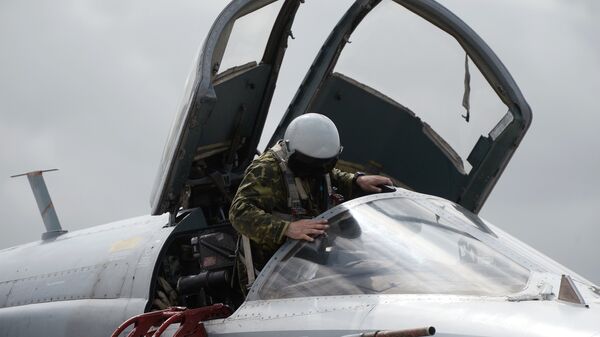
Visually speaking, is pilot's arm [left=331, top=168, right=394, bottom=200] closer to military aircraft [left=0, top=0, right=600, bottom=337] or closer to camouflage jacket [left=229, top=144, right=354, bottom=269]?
camouflage jacket [left=229, top=144, right=354, bottom=269]

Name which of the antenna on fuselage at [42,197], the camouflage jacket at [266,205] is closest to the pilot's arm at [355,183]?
the camouflage jacket at [266,205]

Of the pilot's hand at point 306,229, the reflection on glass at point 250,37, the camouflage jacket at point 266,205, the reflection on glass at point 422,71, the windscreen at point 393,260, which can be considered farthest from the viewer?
the reflection on glass at point 422,71

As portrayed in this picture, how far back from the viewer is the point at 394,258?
583 centimetres

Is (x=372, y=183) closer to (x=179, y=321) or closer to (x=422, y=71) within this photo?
(x=422, y=71)

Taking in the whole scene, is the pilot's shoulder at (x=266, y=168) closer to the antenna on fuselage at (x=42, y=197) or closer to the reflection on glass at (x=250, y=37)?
the reflection on glass at (x=250, y=37)

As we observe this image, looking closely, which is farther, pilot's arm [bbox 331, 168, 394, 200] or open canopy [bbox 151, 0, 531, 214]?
open canopy [bbox 151, 0, 531, 214]

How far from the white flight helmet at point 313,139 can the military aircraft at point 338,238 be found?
0.49 meters

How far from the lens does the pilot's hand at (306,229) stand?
20.0ft

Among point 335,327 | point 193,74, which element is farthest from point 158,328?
point 193,74

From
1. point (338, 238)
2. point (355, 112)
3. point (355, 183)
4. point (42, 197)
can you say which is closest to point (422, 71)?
point (355, 112)

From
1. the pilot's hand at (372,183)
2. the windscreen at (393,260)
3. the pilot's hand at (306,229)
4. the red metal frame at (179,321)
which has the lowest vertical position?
the red metal frame at (179,321)

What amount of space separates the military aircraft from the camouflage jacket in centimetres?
18

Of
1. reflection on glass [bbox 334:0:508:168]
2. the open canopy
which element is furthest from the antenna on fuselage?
reflection on glass [bbox 334:0:508:168]

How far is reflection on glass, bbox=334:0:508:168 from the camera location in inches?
330
